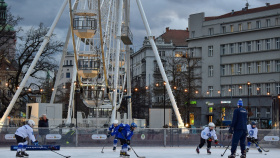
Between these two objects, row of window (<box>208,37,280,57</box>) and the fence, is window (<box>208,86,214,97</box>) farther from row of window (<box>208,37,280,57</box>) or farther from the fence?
the fence

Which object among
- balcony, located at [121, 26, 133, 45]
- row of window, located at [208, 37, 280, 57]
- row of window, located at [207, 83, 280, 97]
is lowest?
row of window, located at [207, 83, 280, 97]

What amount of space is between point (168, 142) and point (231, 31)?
64.6 meters

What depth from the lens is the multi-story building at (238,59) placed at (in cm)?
9225

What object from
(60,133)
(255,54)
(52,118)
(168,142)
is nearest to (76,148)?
(60,133)

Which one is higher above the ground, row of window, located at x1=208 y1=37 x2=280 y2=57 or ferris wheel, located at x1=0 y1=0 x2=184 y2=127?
row of window, located at x1=208 y1=37 x2=280 y2=57

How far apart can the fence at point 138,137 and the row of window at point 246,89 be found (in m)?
54.9

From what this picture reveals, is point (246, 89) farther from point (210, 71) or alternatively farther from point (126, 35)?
point (126, 35)

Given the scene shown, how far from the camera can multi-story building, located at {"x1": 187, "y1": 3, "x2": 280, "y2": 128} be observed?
9225 centimetres

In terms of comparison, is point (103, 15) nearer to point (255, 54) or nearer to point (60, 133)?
point (60, 133)

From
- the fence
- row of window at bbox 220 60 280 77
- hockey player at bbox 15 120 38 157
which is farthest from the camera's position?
row of window at bbox 220 60 280 77

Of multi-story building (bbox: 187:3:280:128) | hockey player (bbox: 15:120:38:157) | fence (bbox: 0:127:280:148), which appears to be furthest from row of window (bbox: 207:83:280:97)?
hockey player (bbox: 15:120:38:157)

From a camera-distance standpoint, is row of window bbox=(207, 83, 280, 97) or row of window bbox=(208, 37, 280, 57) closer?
row of window bbox=(207, 83, 280, 97)

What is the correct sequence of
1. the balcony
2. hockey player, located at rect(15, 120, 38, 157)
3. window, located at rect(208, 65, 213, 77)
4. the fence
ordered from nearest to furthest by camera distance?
hockey player, located at rect(15, 120, 38, 157) < the fence < the balcony < window, located at rect(208, 65, 213, 77)

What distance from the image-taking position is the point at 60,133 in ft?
116
